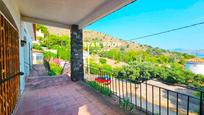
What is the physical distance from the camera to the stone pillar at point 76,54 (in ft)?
18.1

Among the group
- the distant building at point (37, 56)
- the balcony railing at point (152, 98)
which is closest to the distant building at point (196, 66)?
the balcony railing at point (152, 98)

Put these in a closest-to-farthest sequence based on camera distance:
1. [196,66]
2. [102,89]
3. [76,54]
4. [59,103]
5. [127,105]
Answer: [127,105] → [59,103] → [102,89] → [76,54] → [196,66]

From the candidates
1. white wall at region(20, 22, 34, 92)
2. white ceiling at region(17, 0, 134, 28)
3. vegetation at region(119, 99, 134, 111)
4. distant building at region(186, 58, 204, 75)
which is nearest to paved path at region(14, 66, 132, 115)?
vegetation at region(119, 99, 134, 111)

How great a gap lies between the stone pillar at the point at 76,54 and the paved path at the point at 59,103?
1.12 m

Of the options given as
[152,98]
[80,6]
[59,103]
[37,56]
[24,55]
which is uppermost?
[80,6]

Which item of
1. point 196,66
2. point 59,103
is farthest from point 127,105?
point 196,66

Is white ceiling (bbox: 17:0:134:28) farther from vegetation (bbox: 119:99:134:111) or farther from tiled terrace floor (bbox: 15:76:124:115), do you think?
tiled terrace floor (bbox: 15:76:124:115)

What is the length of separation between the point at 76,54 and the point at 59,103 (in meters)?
2.58

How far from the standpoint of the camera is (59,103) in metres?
3.33

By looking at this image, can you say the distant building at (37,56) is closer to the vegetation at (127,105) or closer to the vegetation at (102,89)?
the vegetation at (102,89)

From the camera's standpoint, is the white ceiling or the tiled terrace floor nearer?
the tiled terrace floor

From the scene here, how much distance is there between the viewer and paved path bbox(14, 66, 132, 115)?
285cm

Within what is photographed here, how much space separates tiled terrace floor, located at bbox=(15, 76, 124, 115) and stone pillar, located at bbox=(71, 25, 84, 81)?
A: 112 cm

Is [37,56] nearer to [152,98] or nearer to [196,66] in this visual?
[196,66]
